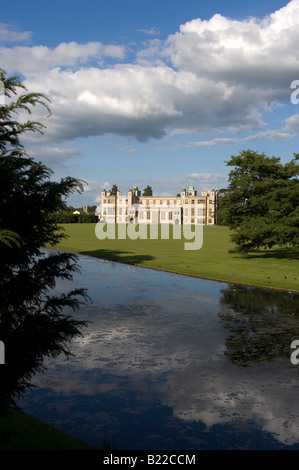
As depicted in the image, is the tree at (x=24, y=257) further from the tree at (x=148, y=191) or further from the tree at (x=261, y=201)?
the tree at (x=148, y=191)

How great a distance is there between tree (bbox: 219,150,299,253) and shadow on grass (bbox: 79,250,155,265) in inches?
355

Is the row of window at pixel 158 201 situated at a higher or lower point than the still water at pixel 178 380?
higher

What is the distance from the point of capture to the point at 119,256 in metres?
41.9

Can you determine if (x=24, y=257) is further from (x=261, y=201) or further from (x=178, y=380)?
(x=261, y=201)

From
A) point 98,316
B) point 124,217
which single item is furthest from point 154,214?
point 98,316

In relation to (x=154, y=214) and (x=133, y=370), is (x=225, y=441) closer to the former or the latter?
(x=133, y=370)

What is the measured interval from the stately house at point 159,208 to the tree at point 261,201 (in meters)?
110

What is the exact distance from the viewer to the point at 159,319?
17891mm

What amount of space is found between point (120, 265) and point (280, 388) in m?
26.3

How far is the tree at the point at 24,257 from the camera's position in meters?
6.99

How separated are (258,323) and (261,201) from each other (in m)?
24.1

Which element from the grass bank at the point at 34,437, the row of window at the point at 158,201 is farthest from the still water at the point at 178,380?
the row of window at the point at 158,201

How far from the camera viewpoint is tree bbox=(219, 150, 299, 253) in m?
37.8

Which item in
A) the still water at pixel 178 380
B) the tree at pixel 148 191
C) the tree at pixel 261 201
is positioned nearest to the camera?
the still water at pixel 178 380
